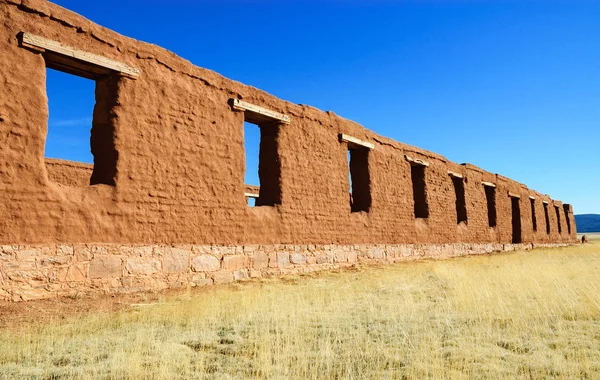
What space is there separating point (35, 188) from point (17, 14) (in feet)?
8.29

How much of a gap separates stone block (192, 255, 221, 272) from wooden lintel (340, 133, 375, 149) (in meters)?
5.04

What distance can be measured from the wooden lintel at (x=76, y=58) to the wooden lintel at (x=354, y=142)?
5.68 meters

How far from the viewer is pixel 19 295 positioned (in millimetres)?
5633

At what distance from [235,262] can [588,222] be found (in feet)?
652

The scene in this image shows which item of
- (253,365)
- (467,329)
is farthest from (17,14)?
(467,329)

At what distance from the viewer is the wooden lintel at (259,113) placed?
8883 mm

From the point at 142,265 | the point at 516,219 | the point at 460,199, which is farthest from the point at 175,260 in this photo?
the point at 516,219

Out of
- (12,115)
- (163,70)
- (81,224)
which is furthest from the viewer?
(163,70)

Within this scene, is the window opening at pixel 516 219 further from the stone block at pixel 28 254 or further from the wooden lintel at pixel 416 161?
the stone block at pixel 28 254

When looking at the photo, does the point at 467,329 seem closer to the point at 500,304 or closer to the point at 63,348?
the point at 500,304

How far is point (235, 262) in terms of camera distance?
843 cm

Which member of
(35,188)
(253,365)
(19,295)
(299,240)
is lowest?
(253,365)

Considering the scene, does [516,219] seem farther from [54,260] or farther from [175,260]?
[54,260]

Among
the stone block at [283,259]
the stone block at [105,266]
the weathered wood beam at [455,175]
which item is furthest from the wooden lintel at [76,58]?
the weathered wood beam at [455,175]
